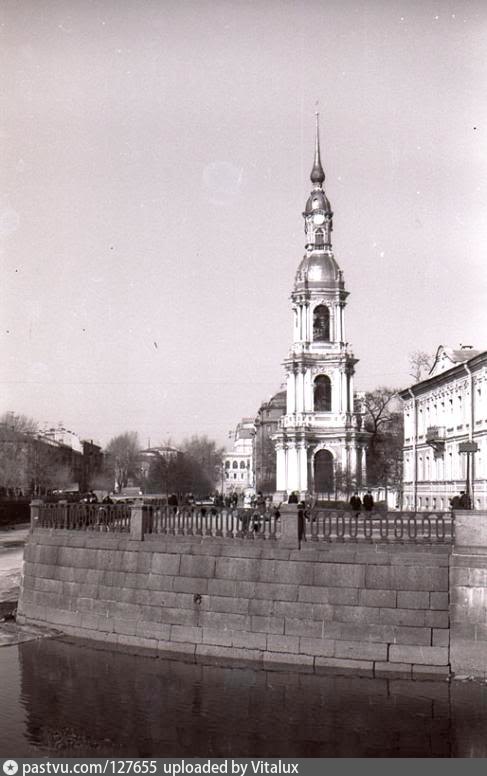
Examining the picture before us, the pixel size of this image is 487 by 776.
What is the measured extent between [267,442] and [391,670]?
113959 mm

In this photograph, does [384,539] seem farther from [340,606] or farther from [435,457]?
[435,457]

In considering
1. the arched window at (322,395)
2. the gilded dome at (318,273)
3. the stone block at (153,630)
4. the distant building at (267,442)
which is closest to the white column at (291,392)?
the arched window at (322,395)

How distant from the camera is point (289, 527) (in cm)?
1995

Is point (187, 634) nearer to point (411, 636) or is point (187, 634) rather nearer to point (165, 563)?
point (165, 563)

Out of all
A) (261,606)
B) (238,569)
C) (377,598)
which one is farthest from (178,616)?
(377,598)

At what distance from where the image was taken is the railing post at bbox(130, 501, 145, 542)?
22.2 metres

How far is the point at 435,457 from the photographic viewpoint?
53.1 meters

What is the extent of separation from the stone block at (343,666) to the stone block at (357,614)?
29.8 inches

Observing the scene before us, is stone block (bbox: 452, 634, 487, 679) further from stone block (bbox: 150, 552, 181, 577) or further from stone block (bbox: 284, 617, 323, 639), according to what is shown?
stone block (bbox: 150, 552, 181, 577)

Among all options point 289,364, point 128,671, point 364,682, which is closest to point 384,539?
point 364,682

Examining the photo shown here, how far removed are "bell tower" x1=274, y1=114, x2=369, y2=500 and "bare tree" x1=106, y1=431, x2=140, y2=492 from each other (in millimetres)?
80773

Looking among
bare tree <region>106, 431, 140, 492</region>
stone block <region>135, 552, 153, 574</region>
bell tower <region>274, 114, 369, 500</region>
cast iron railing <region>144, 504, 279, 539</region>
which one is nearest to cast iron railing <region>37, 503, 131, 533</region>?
cast iron railing <region>144, 504, 279, 539</region>
